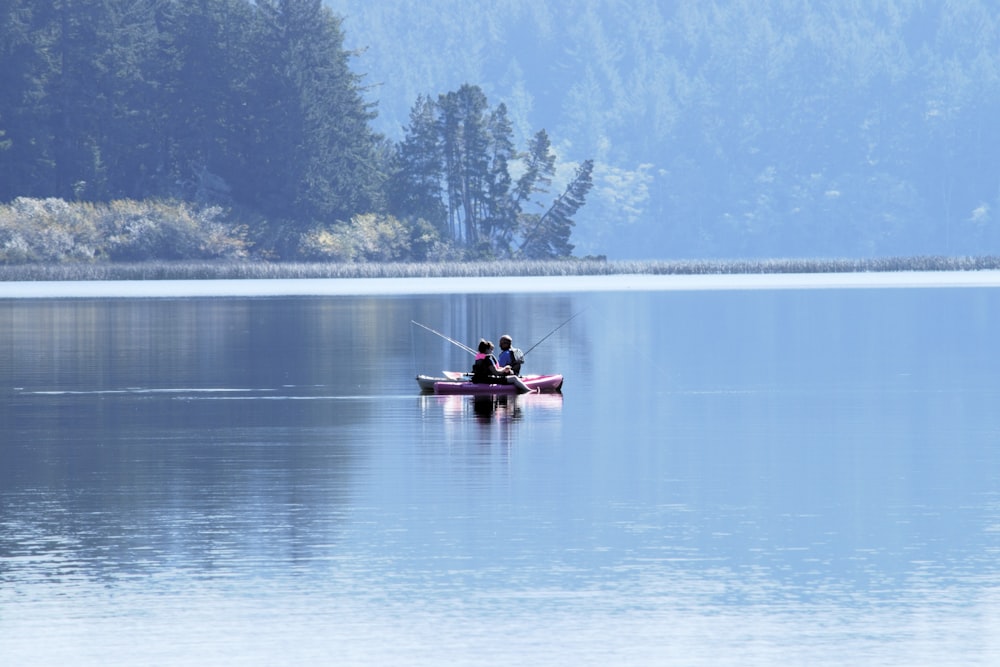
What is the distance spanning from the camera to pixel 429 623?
1195 cm

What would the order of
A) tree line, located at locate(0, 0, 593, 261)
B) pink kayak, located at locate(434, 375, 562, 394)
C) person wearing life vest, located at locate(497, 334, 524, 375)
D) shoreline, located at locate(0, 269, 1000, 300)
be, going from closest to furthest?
pink kayak, located at locate(434, 375, 562, 394) < person wearing life vest, located at locate(497, 334, 524, 375) < shoreline, located at locate(0, 269, 1000, 300) < tree line, located at locate(0, 0, 593, 261)

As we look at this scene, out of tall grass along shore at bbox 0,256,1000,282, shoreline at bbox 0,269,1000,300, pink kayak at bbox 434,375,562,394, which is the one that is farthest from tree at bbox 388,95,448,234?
pink kayak at bbox 434,375,562,394

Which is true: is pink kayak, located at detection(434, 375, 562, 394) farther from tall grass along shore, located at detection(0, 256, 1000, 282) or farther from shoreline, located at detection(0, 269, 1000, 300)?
tall grass along shore, located at detection(0, 256, 1000, 282)

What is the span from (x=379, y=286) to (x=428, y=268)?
49.7 ft

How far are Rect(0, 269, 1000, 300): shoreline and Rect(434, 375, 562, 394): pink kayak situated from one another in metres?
48.0

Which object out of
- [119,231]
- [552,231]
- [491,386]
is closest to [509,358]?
[491,386]

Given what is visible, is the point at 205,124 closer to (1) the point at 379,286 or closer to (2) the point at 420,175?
(2) the point at 420,175

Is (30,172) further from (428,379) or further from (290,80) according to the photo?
(428,379)

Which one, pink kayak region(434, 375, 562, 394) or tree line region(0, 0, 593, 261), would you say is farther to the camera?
tree line region(0, 0, 593, 261)

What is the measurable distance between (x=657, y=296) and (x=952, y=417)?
50.0 meters

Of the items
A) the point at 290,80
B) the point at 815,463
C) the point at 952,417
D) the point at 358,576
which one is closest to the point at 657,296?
the point at 290,80

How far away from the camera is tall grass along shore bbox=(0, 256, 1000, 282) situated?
97.8 m

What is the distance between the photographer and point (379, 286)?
299 feet

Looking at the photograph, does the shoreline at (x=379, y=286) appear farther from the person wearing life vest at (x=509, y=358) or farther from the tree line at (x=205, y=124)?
the person wearing life vest at (x=509, y=358)
